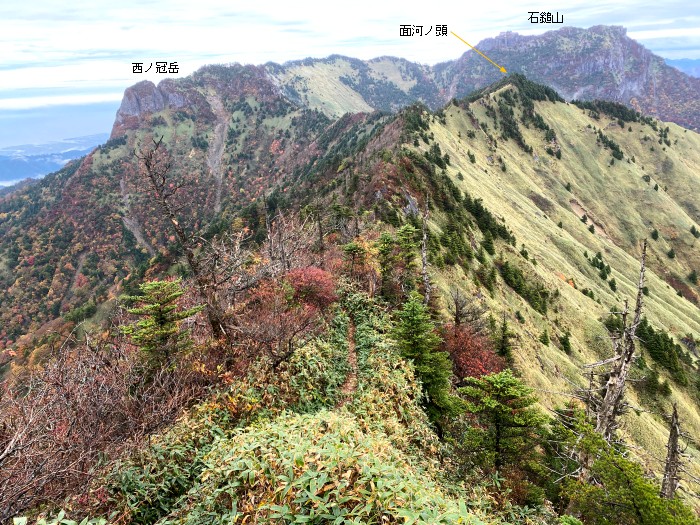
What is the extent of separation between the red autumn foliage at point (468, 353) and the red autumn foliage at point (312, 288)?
9.36 metres

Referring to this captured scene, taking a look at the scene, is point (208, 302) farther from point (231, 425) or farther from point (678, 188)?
point (678, 188)

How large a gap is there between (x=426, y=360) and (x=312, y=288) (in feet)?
32.8

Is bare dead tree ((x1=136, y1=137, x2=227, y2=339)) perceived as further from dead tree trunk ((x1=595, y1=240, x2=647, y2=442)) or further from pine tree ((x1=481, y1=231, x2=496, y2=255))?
pine tree ((x1=481, y1=231, x2=496, y2=255))

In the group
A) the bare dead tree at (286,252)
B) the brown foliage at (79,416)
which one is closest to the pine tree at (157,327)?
the brown foliage at (79,416)

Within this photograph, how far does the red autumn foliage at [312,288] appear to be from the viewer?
26.3 meters

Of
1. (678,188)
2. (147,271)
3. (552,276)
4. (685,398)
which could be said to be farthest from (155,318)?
(678,188)

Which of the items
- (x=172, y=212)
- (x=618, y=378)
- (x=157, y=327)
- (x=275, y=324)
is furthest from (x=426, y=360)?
(x=172, y=212)

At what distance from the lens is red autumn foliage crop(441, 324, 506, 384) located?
2777 centimetres

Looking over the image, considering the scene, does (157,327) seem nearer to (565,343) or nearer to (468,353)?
(468,353)

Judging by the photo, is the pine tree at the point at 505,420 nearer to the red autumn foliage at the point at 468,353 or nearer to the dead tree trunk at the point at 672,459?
the dead tree trunk at the point at 672,459

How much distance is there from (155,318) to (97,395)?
4106 mm

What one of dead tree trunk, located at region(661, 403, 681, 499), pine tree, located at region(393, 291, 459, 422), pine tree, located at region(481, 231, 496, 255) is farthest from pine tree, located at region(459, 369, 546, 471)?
pine tree, located at region(481, 231, 496, 255)

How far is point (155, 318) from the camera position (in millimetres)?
18234

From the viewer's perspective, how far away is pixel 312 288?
26.8 m
